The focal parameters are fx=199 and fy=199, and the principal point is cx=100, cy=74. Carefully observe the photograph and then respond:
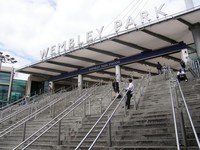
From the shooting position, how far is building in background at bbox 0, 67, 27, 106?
26.7 meters

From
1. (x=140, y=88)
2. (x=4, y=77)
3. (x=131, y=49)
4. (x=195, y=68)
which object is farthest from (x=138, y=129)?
(x=4, y=77)

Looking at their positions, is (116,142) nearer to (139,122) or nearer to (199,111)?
(139,122)

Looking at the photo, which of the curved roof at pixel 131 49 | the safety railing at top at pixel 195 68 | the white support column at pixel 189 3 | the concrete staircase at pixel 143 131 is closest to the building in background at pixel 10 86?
the curved roof at pixel 131 49

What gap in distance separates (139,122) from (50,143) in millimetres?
2986

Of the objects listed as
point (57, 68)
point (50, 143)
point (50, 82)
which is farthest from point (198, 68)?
point (50, 82)

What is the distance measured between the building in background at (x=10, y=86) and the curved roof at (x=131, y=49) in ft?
9.42

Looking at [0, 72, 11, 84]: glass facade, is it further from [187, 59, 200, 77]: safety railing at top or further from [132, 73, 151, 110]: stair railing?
[187, 59, 200, 77]: safety railing at top

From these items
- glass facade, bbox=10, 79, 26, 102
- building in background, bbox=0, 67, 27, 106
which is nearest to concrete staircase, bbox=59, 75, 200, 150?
building in background, bbox=0, 67, 27, 106

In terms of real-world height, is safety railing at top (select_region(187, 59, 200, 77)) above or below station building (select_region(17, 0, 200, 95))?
below

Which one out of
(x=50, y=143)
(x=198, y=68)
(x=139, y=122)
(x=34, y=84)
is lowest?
(x=50, y=143)

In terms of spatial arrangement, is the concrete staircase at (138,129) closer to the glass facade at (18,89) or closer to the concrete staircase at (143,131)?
the concrete staircase at (143,131)

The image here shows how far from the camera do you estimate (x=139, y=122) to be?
244 inches

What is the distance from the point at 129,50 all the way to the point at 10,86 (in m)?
17.1

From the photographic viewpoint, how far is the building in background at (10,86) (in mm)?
26702
